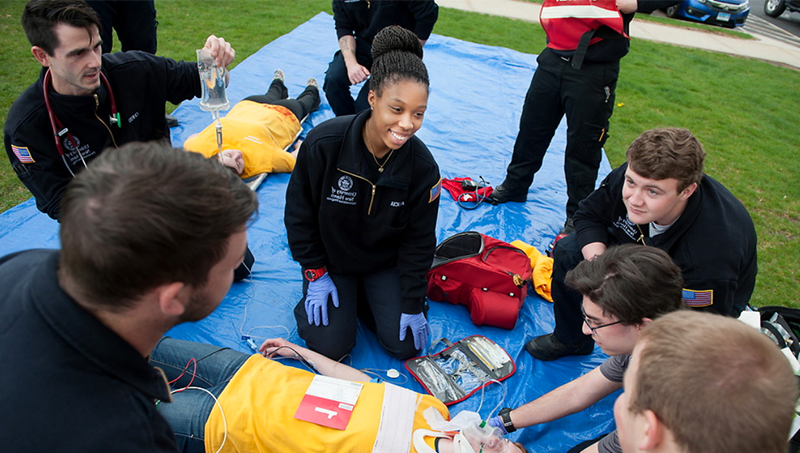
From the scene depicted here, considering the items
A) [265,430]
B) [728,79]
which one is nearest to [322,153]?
[265,430]

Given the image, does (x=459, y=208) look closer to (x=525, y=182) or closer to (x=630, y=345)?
(x=525, y=182)

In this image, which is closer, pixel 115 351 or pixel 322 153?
pixel 115 351

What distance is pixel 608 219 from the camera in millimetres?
2953

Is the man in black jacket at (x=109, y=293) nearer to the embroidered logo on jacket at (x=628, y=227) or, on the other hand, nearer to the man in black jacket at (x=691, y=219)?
the man in black jacket at (x=691, y=219)

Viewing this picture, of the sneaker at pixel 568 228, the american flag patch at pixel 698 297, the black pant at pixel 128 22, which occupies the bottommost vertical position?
the sneaker at pixel 568 228

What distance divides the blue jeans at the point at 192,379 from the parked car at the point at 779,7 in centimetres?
1741

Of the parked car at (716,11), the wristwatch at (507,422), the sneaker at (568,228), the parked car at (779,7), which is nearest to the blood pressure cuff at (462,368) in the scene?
the wristwatch at (507,422)

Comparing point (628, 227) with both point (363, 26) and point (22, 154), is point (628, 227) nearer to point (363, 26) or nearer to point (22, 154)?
point (363, 26)

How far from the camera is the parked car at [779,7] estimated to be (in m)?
13.3

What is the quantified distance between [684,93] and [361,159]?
278 inches

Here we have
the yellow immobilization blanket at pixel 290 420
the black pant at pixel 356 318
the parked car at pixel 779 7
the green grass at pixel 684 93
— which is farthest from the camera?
the parked car at pixel 779 7

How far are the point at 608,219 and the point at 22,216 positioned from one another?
407cm

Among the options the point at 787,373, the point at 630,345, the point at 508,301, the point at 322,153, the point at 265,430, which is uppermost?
the point at 787,373

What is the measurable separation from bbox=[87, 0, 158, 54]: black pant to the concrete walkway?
7.16 metres
